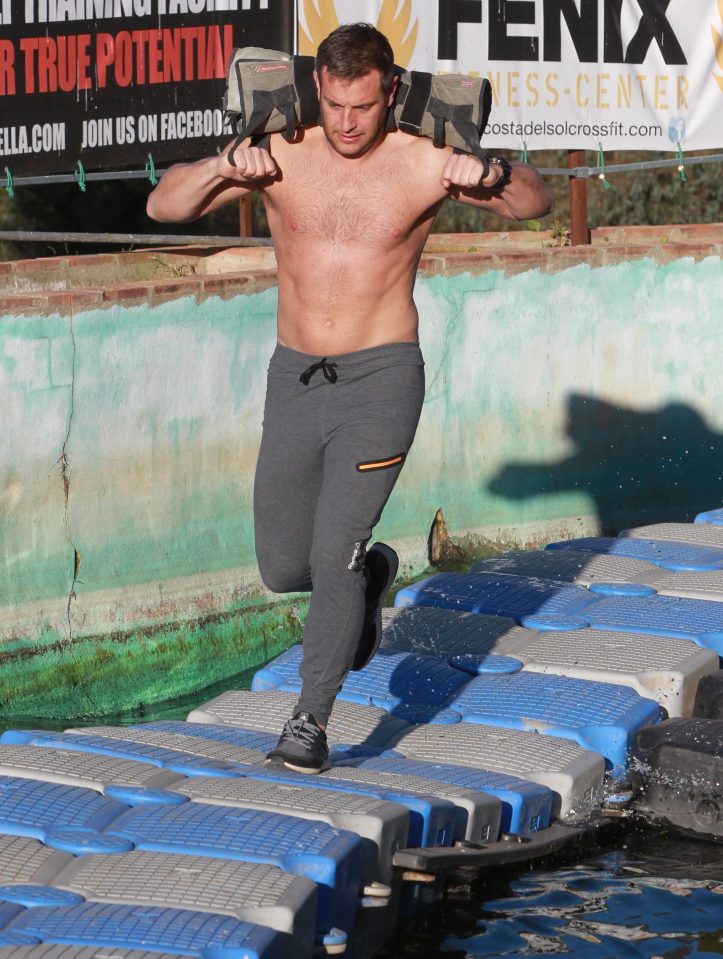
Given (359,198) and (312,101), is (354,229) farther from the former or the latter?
(312,101)

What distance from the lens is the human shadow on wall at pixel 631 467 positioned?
9.64m

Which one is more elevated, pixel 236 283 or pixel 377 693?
pixel 236 283

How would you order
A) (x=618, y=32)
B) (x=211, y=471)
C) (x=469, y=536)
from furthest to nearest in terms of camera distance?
1. (x=618, y=32)
2. (x=469, y=536)
3. (x=211, y=471)

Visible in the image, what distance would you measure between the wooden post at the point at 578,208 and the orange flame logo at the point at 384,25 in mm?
1243

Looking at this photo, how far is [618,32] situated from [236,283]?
3.51 meters

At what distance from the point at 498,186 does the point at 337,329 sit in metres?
0.67

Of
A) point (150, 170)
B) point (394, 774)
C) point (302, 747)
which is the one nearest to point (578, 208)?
point (150, 170)

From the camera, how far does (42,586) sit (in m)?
7.04

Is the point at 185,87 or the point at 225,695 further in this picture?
the point at 185,87

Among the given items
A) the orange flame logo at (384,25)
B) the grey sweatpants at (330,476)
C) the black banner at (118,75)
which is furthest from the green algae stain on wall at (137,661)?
the orange flame logo at (384,25)

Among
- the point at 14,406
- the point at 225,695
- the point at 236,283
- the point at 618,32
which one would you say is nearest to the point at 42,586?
the point at 14,406

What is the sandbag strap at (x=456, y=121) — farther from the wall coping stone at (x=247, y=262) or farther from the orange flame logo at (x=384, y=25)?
the orange flame logo at (x=384, y=25)

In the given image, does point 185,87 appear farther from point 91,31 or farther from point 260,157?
point 260,157

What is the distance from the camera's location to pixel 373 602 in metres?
5.27
